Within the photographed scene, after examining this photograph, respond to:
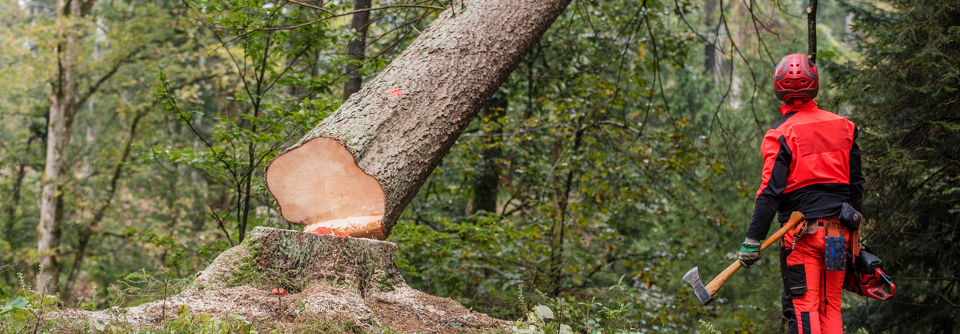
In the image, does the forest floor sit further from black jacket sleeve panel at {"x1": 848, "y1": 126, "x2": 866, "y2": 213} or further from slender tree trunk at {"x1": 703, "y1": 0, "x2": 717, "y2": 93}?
slender tree trunk at {"x1": 703, "y1": 0, "x2": 717, "y2": 93}

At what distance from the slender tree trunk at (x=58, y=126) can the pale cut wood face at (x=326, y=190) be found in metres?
8.93

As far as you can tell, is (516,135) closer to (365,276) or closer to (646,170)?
(646,170)

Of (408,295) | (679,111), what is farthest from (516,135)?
(679,111)

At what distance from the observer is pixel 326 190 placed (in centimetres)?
313

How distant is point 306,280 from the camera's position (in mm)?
2574

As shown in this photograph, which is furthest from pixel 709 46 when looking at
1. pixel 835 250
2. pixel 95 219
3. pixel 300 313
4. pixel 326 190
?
pixel 95 219

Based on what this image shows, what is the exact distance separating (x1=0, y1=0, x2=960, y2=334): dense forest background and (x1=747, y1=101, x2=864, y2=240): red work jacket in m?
0.82

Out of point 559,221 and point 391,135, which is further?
point 559,221

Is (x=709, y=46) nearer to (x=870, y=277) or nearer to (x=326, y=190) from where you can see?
(x=870, y=277)

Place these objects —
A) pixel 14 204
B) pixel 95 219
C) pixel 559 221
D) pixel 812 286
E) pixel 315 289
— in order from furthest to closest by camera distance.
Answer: pixel 95 219 < pixel 14 204 < pixel 559 221 < pixel 812 286 < pixel 315 289

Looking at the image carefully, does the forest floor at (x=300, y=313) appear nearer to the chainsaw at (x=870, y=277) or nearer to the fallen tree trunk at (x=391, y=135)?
the fallen tree trunk at (x=391, y=135)

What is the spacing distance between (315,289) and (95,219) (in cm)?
1202

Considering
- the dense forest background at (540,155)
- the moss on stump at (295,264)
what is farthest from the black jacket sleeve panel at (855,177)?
the moss on stump at (295,264)

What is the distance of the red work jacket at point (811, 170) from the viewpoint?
2.61 m
